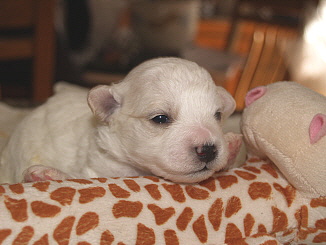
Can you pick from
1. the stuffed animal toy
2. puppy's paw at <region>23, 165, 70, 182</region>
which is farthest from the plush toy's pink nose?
puppy's paw at <region>23, 165, 70, 182</region>

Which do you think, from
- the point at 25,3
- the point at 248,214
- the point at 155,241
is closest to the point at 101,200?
the point at 155,241

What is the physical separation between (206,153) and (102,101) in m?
0.47

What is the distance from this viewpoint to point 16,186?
1006 millimetres

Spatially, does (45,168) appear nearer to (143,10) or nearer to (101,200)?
(101,200)

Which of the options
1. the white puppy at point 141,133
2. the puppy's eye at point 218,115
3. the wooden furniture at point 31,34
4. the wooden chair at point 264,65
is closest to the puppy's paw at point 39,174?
the white puppy at point 141,133

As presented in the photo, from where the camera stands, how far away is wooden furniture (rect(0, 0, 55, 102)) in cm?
274

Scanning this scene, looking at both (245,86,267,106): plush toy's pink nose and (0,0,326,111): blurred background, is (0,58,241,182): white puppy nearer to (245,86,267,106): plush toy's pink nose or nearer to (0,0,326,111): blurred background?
(245,86,267,106): plush toy's pink nose

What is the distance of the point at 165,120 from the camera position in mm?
1283

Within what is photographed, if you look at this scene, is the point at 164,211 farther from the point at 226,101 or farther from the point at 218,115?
the point at 226,101

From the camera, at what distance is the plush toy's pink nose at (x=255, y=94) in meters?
1.38

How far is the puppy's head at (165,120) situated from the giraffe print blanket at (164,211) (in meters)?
0.09

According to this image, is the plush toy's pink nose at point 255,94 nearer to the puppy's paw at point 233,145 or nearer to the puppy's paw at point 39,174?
the puppy's paw at point 233,145

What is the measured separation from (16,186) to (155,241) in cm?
42

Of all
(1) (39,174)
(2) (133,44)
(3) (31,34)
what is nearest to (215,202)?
(1) (39,174)
